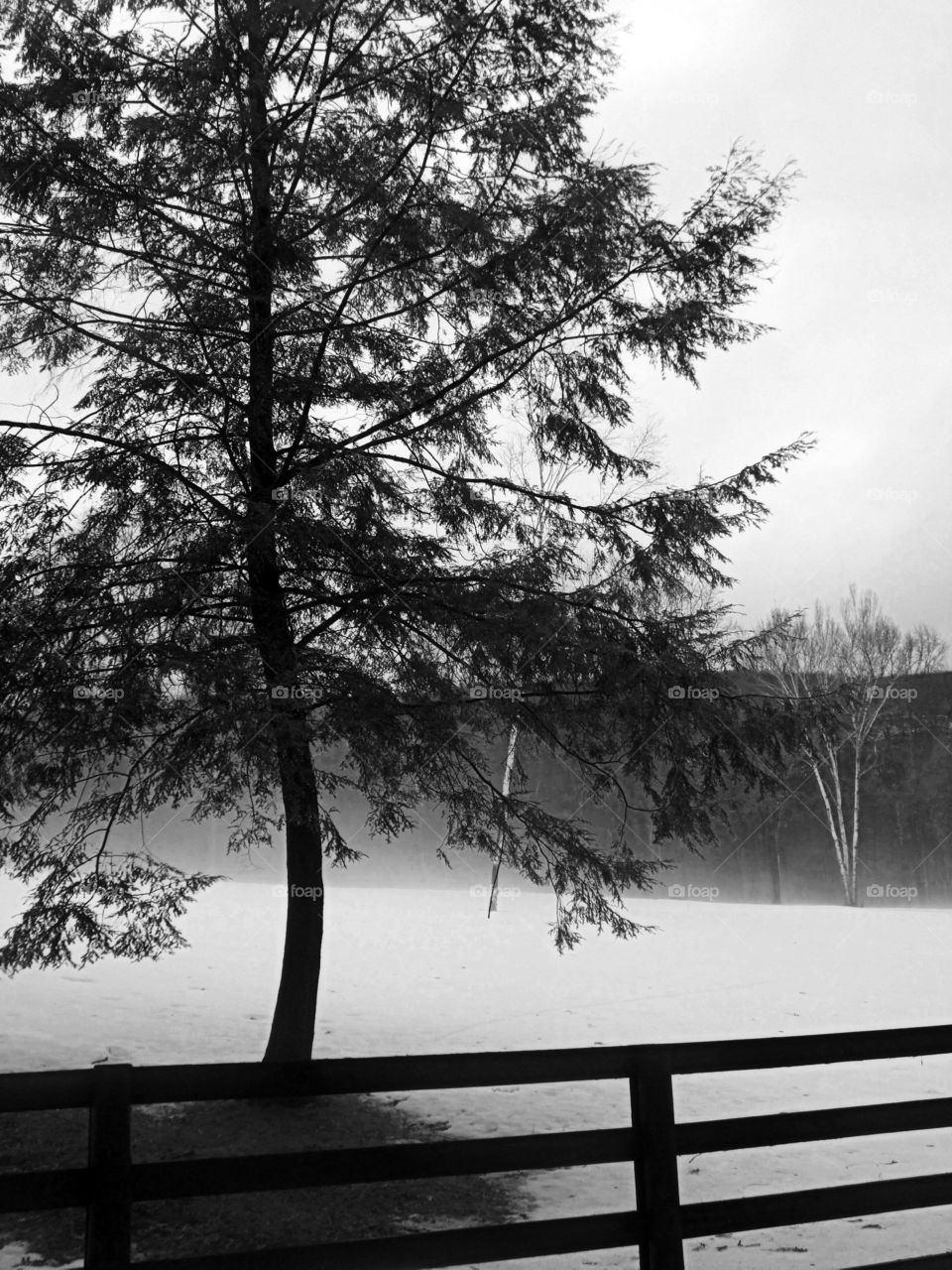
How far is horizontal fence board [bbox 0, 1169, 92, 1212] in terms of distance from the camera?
334cm

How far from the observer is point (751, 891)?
91.7 ft

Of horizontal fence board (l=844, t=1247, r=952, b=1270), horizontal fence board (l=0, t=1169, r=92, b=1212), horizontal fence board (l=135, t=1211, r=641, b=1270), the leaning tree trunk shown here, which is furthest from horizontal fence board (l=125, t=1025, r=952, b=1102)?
the leaning tree trunk

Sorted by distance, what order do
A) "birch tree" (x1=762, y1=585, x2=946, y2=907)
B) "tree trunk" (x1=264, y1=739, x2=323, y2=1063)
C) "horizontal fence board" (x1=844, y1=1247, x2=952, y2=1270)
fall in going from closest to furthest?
"horizontal fence board" (x1=844, y1=1247, x2=952, y2=1270) < "tree trunk" (x1=264, y1=739, x2=323, y2=1063) < "birch tree" (x1=762, y1=585, x2=946, y2=907)

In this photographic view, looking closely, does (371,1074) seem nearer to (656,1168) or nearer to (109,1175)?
(109,1175)

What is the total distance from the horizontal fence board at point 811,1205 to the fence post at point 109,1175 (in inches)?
79.0

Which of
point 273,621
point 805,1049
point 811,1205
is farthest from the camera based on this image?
point 273,621

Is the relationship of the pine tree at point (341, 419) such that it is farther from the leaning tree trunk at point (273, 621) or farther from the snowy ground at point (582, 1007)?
the snowy ground at point (582, 1007)

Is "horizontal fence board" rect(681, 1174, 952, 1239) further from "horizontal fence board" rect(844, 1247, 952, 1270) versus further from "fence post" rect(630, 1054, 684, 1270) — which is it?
"horizontal fence board" rect(844, 1247, 952, 1270)

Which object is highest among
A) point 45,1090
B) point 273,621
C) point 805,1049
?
point 273,621

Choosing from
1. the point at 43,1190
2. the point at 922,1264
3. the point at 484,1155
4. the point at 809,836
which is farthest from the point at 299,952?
the point at 809,836

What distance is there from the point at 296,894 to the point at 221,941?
12.3 meters

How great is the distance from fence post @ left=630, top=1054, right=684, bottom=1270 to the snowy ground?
2305mm

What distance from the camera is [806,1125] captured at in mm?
4328

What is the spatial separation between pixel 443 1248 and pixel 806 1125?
60.8 inches
